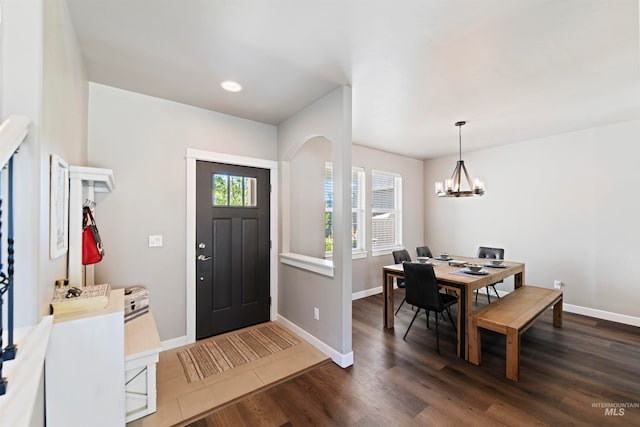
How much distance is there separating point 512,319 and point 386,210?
292 cm

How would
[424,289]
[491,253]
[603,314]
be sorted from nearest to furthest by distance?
[424,289] < [603,314] < [491,253]

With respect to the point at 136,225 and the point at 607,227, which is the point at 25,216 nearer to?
the point at 136,225

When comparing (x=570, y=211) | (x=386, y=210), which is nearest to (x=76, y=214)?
(x=386, y=210)

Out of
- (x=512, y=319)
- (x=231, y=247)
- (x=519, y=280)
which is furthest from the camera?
(x=519, y=280)

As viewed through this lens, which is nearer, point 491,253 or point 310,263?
point 310,263

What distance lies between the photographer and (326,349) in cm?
269

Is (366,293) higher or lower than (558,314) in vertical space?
lower

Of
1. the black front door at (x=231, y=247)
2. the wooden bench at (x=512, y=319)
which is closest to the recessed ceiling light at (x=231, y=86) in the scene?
the black front door at (x=231, y=247)

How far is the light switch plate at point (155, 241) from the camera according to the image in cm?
270

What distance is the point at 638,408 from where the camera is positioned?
1.93 meters

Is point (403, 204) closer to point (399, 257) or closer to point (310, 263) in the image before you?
point (399, 257)

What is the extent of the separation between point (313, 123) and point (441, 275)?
2.18 metres

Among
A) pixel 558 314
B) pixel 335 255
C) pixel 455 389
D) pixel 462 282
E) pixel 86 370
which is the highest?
pixel 335 255

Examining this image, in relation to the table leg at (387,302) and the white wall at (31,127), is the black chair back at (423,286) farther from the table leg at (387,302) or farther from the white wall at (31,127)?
the white wall at (31,127)
